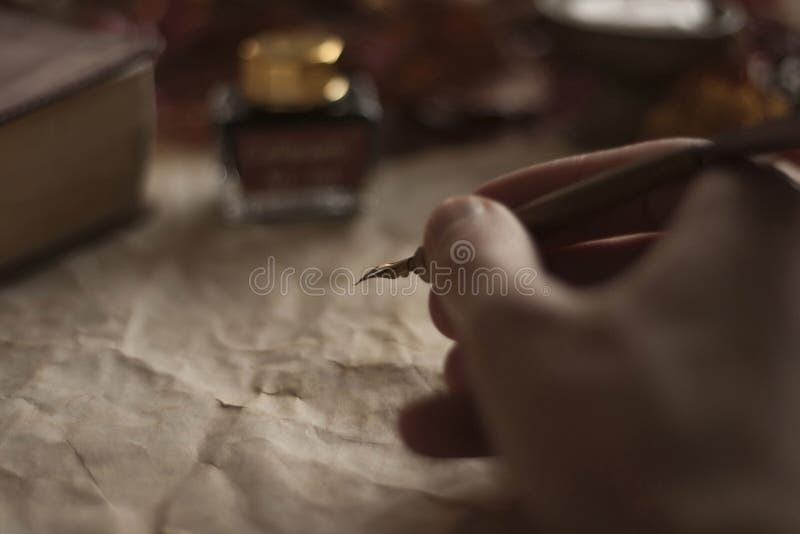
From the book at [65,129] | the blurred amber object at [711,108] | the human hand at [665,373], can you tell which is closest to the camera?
the human hand at [665,373]

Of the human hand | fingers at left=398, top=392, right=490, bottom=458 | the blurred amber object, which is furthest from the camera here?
the blurred amber object

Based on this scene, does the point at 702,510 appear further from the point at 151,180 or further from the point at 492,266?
the point at 151,180

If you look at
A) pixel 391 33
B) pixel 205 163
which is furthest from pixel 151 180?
pixel 391 33

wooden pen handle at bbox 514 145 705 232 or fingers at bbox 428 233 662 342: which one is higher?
wooden pen handle at bbox 514 145 705 232

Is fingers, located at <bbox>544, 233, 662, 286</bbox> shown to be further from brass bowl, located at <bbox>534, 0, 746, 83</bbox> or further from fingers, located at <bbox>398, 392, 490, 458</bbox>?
brass bowl, located at <bbox>534, 0, 746, 83</bbox>

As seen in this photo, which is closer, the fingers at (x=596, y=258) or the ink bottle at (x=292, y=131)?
the fingers at (x=596, y=258)

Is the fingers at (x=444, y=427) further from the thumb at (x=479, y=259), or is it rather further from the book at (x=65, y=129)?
the book at (x=65, y=129)

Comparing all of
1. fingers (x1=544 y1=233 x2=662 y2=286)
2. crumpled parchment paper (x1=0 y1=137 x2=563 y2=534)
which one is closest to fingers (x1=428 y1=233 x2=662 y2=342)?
fingers (x1=544 y1=233 x2=662 y2=286)

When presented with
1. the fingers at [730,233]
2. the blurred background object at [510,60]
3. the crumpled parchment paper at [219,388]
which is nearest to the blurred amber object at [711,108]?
the blurred background object at [510,60]
